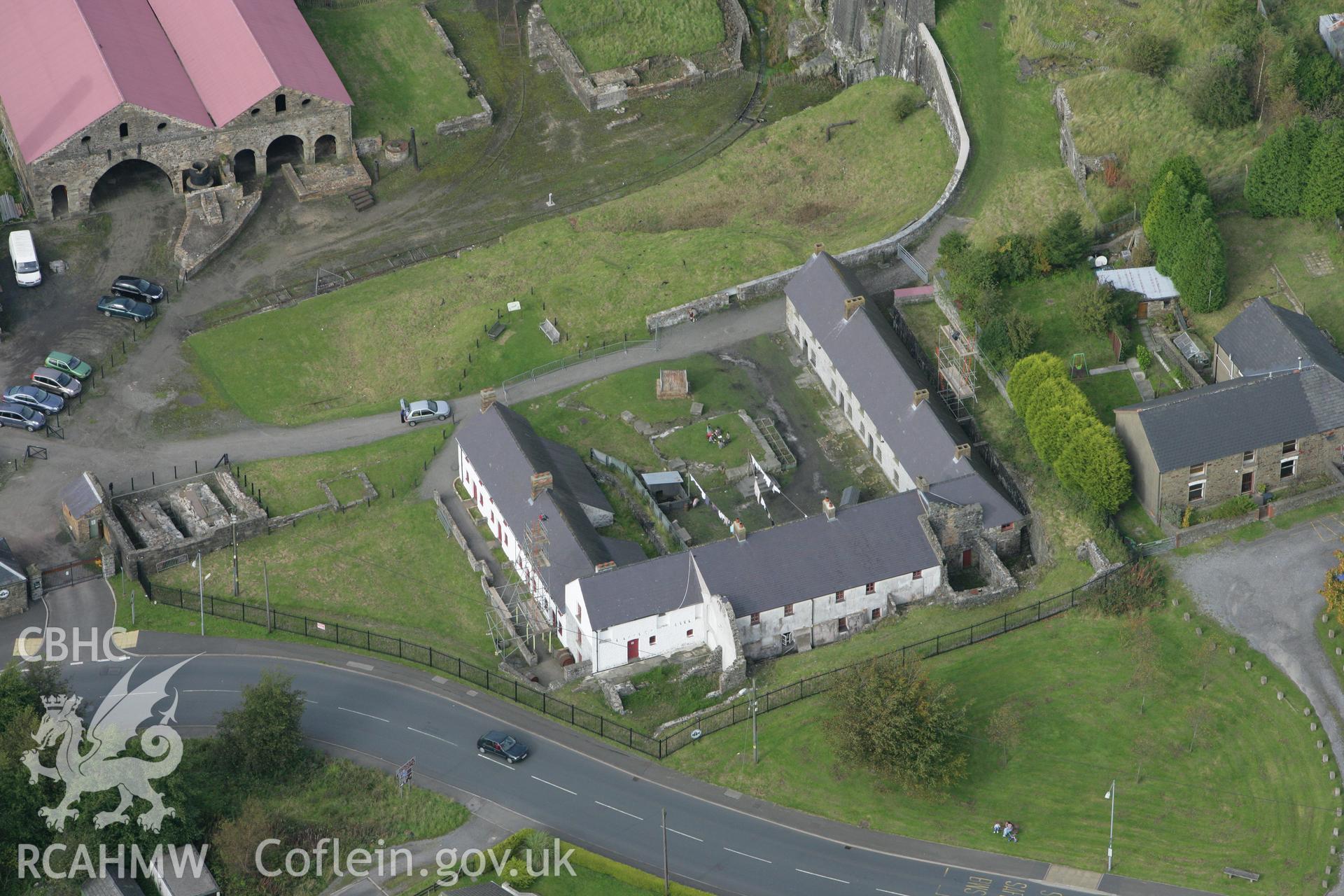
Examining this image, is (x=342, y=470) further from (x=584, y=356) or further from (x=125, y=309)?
(x=125, y=309)

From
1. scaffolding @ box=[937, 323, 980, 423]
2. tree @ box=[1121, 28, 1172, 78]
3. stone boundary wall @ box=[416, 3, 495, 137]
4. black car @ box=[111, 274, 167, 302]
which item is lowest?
scaffolding @ box=[937, 323, 980, 423]

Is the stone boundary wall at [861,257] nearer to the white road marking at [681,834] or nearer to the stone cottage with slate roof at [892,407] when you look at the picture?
the stone cottage with slate roof at [892,407]

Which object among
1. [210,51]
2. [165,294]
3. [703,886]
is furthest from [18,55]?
[703,886]

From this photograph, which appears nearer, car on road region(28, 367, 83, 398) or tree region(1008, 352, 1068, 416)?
tree region(1008, 352, 1068, 416)

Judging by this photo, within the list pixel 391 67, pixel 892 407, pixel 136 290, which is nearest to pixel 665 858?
pixel 892 407

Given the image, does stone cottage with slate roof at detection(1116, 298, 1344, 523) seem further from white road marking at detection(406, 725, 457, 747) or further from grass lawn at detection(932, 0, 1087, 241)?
white road marking at detection(406, 725, 457, 747)

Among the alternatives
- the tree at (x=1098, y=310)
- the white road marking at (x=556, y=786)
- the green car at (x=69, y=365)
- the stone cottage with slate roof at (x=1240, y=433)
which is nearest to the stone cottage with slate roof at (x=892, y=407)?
the stone cottage with slate roof at (x=1240, y=433)

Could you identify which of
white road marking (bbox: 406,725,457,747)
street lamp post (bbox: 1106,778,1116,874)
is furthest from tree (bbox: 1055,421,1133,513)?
white road marking (bbox: 406,725,457,747)
